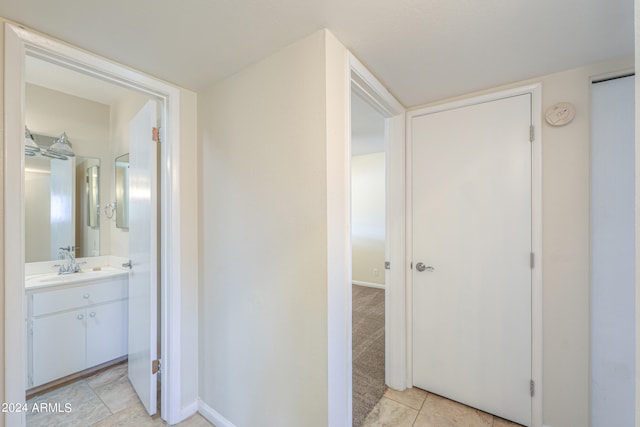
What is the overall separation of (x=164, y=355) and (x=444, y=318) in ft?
6.43

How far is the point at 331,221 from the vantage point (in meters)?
1.17

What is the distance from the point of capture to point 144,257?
1744mm

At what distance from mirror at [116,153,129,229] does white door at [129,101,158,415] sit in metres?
0.62

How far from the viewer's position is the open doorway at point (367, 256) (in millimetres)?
2012

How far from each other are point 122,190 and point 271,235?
2142 millimetres

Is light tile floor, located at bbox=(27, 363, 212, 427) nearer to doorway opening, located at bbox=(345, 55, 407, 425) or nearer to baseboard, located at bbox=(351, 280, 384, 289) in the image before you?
doorway opening, located at bbox=(345, 55, 407, 425)

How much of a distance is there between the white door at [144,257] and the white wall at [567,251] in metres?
2.51

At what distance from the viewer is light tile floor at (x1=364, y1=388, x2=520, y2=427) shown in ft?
5.28

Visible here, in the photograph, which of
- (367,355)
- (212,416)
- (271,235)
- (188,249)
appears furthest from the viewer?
(367,355)

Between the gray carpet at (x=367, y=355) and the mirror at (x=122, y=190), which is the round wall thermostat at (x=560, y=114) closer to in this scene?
the gray carpet at (x=367, y=355)

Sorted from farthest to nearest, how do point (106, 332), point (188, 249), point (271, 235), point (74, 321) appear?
point (106, 332) → point (74, 321) → point (188, 249) → point (271, 235)

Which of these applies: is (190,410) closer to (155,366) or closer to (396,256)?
(155,366)

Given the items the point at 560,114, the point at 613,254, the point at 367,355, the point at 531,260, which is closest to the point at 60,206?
the point at 367,355

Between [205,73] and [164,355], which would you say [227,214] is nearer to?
Answer: [205,73]
